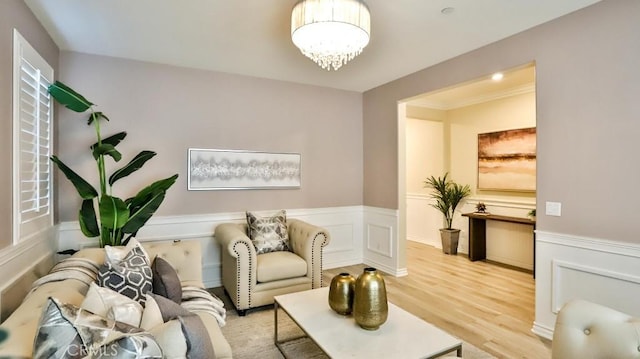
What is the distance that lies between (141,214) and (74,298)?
147 cm

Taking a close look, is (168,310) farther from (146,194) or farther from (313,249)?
(313,249)

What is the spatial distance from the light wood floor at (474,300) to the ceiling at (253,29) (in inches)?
104

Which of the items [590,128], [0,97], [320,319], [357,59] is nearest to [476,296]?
[590,128]

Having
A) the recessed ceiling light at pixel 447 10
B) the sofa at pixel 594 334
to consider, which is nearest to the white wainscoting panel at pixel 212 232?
the recessed ceiling light at pixel 447 10

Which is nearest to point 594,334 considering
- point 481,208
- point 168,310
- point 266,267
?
point 168,310

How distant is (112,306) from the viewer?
1.36 metres

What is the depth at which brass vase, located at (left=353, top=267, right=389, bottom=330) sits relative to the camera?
6.16 ft

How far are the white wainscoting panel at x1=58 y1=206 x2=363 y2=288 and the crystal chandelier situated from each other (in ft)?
7.69

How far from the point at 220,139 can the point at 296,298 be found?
2291mm

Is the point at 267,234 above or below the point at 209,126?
below

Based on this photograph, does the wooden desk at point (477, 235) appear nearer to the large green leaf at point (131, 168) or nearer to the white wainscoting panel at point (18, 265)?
the large green leaf at point (131, 168)

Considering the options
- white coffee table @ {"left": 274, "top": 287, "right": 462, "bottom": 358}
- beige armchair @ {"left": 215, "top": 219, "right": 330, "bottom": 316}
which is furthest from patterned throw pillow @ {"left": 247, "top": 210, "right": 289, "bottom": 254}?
white coffee table @ {"left": 274, "top": 287, "right": 462, "bottom": 358}

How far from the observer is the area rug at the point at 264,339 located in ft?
7.82

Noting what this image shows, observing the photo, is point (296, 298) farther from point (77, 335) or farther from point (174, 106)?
point (174, 106)
